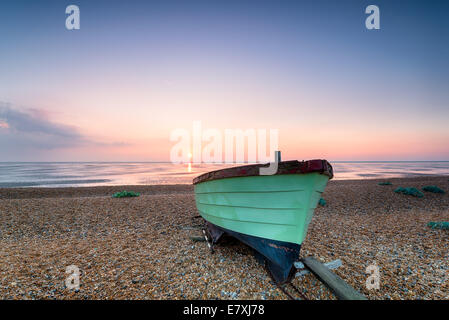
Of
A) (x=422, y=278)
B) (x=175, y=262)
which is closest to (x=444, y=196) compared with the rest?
(x=422, y=278)

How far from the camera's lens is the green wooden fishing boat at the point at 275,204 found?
354 cm

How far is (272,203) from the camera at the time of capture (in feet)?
12.7

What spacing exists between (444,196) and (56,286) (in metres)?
18.9

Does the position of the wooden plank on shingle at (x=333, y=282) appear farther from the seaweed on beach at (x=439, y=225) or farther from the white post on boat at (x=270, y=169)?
the seaweed on beach at (x=439, y=225)

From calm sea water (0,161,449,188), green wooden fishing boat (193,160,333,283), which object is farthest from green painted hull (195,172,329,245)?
calm sea water (0,161,449,188)

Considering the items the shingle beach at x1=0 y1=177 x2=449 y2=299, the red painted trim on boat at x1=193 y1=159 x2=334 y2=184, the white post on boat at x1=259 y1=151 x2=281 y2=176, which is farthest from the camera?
the shingle beach at x1=0 y1=177 x2=449 y2=299

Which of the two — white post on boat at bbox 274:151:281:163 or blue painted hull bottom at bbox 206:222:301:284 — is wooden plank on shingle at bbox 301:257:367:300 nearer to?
blue painted hull bottom at bbox 206:222:301:284

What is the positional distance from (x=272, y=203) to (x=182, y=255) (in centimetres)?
291

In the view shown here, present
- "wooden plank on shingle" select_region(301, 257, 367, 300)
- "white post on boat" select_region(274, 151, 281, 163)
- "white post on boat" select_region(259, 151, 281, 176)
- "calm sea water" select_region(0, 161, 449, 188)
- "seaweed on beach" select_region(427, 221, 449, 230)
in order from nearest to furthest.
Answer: "wooden plank on shingle" select_region(301, 257, 367, 300) < "white post on boat" select_region(259, 151, 281, 176) < "white post on boat" select_region(274, 151, 281, 163) < "seaweed on beach" select_region(427, 221, 449, 230) < "calm sea water" select_region(0, 161, 449, 188)

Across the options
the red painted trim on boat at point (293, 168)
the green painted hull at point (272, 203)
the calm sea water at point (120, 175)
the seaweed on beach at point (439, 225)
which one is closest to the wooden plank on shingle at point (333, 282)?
the green painted hull at point (272, 203)

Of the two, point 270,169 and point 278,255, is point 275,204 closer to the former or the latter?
point 270,169

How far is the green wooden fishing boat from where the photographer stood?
354 cm

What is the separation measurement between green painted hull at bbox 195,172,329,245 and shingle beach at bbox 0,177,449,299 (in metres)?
1.01

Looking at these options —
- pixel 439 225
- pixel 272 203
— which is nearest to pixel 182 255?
pixel 272 203
